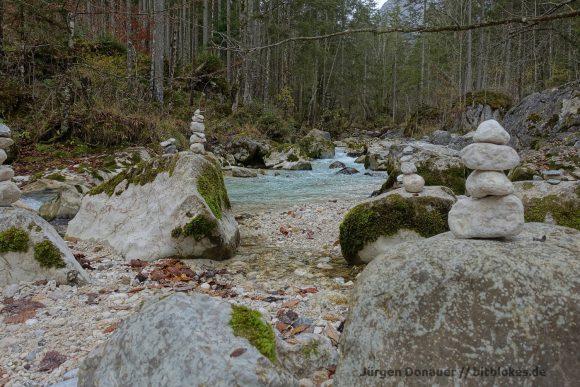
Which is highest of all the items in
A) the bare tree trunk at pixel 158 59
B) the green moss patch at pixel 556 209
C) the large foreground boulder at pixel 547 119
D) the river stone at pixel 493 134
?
the bare tree trunk at pixel 158 59

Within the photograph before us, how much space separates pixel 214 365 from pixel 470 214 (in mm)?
1905

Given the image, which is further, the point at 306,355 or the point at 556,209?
the point at 556,209

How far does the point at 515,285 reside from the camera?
2279 mm

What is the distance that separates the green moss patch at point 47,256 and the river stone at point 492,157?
4013mm

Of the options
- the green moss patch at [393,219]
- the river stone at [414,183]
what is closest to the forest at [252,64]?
the river stone at [414,183]

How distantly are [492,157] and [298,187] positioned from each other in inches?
421

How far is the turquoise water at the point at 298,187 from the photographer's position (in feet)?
35.9

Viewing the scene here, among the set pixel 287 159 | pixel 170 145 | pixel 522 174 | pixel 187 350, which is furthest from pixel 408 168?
pixel 287 159

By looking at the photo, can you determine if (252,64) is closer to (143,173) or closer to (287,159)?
(287,159)

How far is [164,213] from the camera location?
566 cm

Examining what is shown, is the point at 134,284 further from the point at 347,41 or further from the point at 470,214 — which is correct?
the point at 347,41

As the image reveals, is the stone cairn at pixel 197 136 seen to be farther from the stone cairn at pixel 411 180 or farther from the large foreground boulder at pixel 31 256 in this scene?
the stone cairn at pixel 411 180

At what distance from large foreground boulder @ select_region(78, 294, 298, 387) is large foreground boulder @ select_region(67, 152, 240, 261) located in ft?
9.85

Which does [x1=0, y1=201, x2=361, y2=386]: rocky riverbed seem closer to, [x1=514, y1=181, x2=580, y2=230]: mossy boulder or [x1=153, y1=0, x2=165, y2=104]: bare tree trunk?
[x1=514, y1=181, x2=580, y2=230]: mossy boulder
